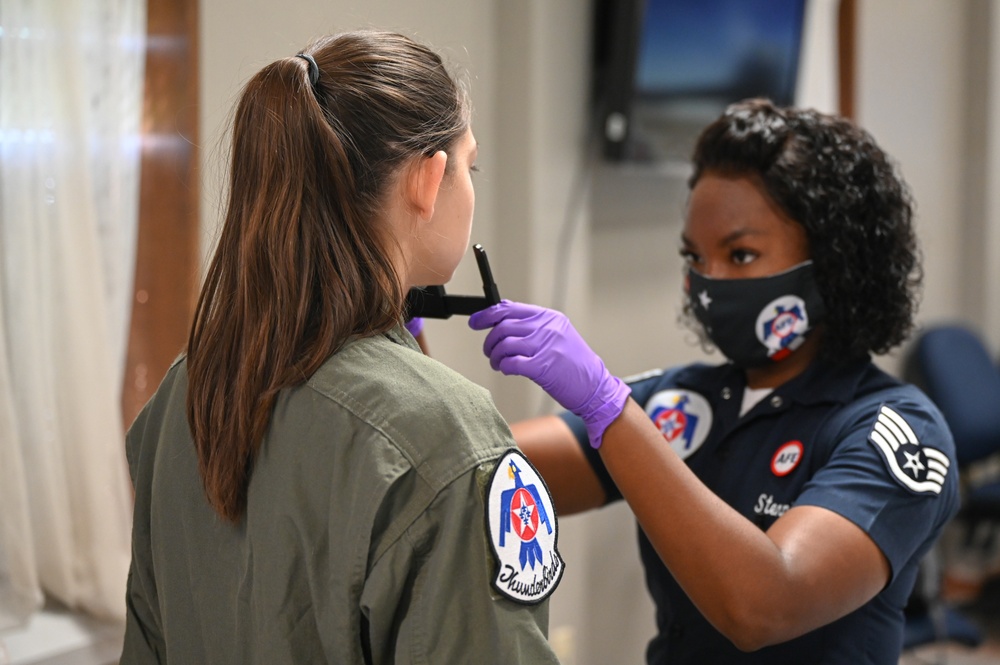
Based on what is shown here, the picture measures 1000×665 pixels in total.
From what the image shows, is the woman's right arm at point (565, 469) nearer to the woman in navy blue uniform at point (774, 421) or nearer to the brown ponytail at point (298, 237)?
the woman in navy blue uniform at point (774, 421)

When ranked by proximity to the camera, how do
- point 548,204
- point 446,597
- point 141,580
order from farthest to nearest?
1. point 548,204
2. point 141,580
3. point 446,597

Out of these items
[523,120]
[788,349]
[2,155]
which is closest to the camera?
[788,349]

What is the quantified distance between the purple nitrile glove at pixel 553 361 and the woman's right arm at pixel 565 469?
0.30 metres

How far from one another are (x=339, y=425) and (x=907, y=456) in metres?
→ 0.83

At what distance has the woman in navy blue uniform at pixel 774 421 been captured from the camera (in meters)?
1.15

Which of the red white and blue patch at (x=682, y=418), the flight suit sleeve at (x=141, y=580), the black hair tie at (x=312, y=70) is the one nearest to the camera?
the black hair tie at (x=312, y=70)

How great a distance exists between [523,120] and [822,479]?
48.6 inches

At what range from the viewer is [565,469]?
1500 mm

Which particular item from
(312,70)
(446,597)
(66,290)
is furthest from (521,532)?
(66,290)

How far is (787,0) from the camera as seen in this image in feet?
8.94

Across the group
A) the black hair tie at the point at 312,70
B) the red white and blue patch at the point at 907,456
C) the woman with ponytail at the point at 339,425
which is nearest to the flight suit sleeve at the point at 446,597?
the woman with ponytail at the point at 339,425

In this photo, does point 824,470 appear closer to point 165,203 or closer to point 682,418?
point 682,418

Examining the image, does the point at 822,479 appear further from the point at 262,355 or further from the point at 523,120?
the point at 523,120

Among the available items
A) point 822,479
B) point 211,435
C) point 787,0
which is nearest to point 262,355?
point 211,435
